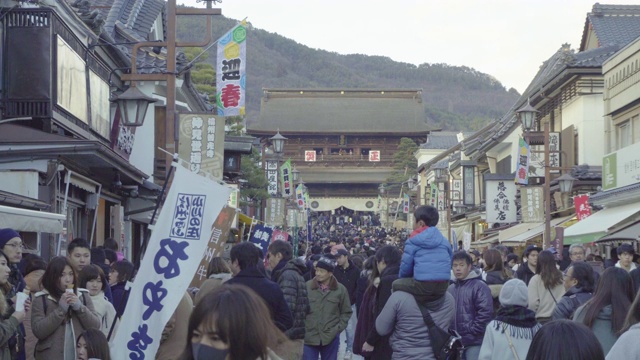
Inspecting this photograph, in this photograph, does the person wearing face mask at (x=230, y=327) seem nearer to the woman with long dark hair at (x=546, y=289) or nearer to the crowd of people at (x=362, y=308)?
the crowd of people at (x=362, y=308)

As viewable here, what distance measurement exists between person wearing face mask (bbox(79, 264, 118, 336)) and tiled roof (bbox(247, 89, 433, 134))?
240ft

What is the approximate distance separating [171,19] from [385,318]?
297 inches

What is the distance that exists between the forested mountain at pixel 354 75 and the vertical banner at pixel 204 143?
12709 centimetres

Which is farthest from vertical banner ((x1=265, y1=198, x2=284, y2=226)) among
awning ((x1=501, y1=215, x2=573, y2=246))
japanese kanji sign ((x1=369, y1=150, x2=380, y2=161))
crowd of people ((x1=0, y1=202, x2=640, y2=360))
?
japanese kanji sign ((x1=369, y1=150, x2=380, y2=161))

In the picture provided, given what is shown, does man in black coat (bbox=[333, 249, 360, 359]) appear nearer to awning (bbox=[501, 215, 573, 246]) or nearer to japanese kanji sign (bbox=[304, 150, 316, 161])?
awning (bbox=[501, 215, 573, 246])

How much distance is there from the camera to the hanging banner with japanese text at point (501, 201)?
109ft

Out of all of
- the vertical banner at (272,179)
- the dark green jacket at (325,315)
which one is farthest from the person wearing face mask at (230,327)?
the vertical banner at (272,179)

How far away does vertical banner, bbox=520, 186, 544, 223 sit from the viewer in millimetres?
27719

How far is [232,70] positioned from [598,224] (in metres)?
7.66

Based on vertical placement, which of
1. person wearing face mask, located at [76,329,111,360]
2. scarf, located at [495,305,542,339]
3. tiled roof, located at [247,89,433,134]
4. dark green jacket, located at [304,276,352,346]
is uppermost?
tiled roof, located at [247,89,433,134]

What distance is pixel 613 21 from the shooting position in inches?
1243

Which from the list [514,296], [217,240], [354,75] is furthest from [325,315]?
[354,75]

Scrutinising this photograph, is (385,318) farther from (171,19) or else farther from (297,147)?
(297,147)

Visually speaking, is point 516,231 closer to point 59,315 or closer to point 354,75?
point 59,315
